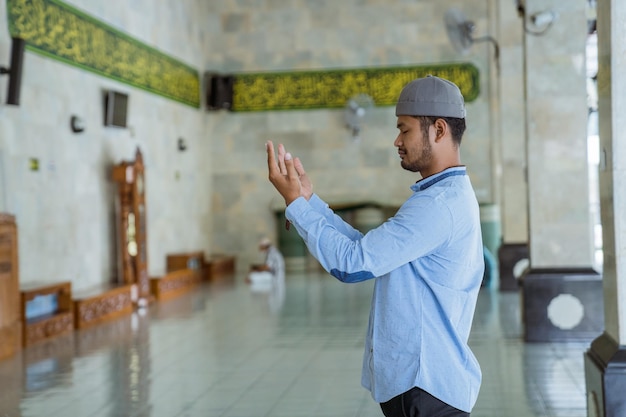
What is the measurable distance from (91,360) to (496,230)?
811 cm

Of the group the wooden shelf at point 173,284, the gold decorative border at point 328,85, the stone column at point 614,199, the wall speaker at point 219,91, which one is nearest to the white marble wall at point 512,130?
the gold decorative border at point 328,85

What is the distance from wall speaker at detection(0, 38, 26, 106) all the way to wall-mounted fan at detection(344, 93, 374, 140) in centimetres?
714

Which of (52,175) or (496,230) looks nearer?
(52,175)

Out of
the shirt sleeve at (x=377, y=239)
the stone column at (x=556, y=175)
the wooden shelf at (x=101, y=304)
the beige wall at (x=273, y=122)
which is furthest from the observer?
the beige wall at (x=273, y=122)

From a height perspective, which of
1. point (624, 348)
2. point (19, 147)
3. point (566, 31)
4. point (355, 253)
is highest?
point (566, 31)

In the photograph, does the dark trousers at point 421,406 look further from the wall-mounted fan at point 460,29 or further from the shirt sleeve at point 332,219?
the wall-mounted fan at point 460,29

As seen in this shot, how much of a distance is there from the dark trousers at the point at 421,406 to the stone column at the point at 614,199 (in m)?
1.48

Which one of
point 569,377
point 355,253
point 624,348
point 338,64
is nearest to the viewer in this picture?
point 355,253

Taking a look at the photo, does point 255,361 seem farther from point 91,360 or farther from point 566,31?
point 566,31

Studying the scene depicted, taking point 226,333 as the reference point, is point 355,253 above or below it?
above

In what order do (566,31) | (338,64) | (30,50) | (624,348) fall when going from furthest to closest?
(338,64), (30,50), (566,31), (624,348)

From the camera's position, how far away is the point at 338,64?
13.9m

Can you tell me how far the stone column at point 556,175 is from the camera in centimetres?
621

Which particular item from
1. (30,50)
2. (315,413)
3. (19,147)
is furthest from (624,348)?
(30,50)
